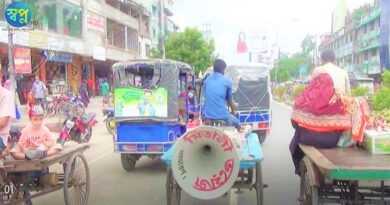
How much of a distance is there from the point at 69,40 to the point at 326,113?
27.1 meters

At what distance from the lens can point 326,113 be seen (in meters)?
5.10

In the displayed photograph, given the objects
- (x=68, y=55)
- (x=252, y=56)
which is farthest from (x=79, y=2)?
(x=252, y=56)

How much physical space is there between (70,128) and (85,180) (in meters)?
5.83

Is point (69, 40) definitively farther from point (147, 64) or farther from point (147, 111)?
point (147, 111)

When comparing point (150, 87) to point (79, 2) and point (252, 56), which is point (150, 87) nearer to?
point (79, 2)

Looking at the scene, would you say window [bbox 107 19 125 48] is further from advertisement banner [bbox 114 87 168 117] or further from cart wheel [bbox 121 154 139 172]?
advertisement banner [bbox 114 87 168 117]

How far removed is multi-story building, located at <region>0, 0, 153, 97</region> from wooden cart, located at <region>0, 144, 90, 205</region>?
14.1m

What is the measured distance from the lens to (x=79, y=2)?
32500 mm

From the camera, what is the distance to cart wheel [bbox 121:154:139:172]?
916cm

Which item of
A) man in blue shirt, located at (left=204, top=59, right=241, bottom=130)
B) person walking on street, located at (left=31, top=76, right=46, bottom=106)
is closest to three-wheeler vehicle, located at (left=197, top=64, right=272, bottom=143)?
man in blue shirt, located at (left=204, top=59, right=241, bottom=130)

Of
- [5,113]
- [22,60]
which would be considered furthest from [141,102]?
[22,60]

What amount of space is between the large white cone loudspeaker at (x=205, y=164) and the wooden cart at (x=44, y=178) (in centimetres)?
136

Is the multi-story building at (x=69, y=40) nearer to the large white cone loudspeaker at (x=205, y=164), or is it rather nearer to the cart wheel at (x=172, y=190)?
the cart wheel at (x=172, y=190)

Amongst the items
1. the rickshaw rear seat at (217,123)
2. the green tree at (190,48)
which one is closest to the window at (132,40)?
the green tree at (190,48)
